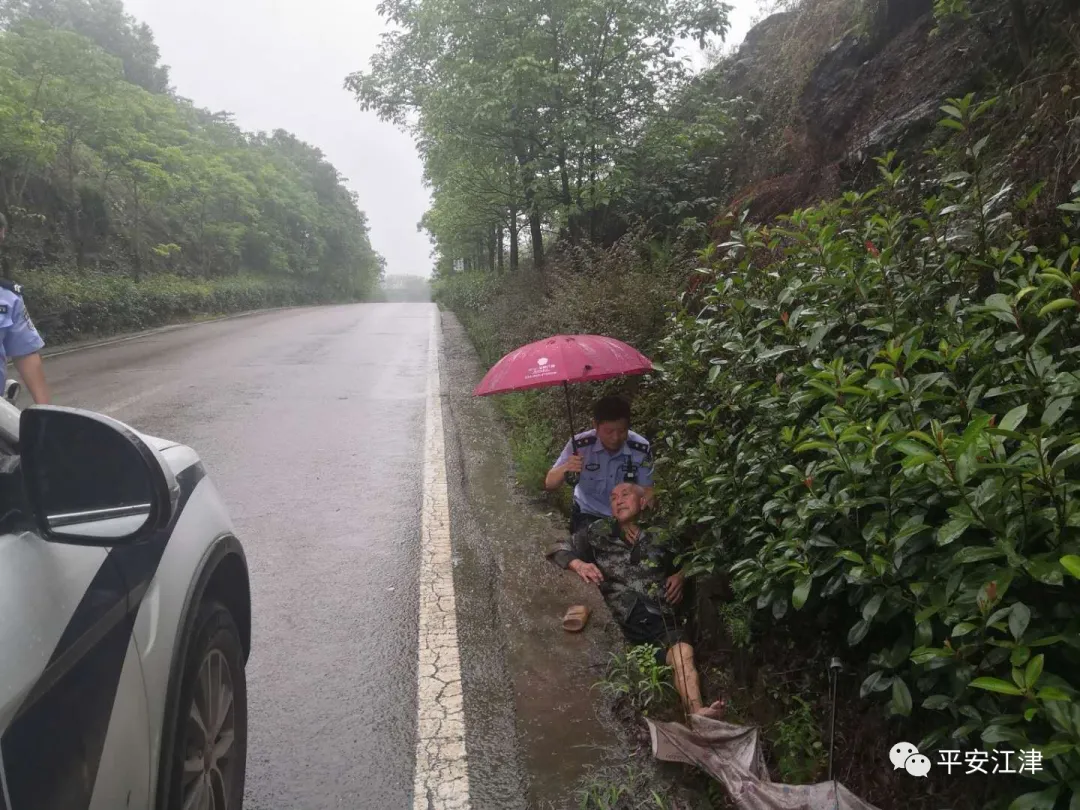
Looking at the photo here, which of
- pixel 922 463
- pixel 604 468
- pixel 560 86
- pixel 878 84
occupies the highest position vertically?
pixel 560 86

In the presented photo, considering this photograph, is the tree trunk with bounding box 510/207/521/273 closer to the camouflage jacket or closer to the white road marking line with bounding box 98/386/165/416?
the white road marking line with bounding box 98/386/165/416

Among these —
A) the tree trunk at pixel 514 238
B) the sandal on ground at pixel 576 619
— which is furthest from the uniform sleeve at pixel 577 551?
the tree trunk at pixel 514 238

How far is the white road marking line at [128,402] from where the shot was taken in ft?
27.8

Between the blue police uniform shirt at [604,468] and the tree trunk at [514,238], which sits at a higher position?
the tree trunk at [514,238]

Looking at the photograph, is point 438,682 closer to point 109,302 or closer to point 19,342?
point 19,342

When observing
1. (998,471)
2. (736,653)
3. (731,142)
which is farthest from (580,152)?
(998,471)

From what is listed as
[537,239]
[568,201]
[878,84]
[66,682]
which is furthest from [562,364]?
[537,239]

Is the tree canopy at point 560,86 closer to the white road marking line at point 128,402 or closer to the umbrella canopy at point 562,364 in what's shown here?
the white road marking line at point 128,402

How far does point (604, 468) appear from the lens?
14.2ft

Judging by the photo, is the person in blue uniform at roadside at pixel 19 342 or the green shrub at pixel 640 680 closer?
the green shrub at pixel 640 680

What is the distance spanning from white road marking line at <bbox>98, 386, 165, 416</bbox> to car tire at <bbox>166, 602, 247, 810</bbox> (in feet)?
22.4

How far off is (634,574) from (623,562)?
0.43ft

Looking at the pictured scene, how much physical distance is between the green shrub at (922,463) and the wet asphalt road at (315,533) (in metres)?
1.61

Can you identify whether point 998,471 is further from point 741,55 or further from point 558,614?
point 741,55
